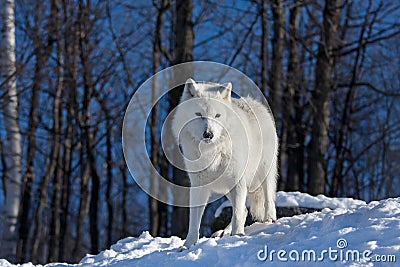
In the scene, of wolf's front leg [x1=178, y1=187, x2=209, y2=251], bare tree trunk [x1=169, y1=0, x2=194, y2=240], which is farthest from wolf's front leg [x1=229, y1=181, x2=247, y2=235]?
bare tree trunk [x1=169, y1=0, x2=194, y2=240]

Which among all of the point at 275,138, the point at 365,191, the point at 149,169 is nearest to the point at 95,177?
the point at 149,169

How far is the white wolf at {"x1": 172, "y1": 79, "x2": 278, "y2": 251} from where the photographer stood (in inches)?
233

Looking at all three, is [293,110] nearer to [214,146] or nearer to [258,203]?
[258,203]

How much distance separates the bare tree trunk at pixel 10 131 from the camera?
13.8 m

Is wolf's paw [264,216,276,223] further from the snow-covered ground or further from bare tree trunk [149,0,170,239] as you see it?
bare tree trunk [149,0,170,239]

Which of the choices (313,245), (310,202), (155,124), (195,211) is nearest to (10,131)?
(155,124)

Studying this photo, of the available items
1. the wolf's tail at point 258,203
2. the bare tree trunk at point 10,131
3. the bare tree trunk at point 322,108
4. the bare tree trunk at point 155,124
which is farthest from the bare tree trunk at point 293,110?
the wolf's tail at point 258,203

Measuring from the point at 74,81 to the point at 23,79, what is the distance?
227 cm

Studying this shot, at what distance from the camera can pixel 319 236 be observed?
5336 mm

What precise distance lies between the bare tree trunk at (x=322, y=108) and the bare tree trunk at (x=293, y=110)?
3.27 m

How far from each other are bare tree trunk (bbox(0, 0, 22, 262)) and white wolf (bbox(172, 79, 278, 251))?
868cm

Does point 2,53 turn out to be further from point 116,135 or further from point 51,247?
point 116,135

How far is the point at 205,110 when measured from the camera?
5836mm

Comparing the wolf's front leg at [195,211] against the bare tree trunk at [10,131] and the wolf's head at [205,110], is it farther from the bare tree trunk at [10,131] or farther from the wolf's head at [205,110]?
the bare tree trunk at [10,131]
